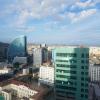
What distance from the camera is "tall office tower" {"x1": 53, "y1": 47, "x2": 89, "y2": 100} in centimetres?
1256

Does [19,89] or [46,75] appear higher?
[46,75]

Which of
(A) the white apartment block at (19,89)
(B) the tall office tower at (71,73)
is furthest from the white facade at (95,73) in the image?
(B) the tall office tower at (71,73)

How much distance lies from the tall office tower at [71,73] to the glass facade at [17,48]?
32458 mm

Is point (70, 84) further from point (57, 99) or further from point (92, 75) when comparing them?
point (92, 75)

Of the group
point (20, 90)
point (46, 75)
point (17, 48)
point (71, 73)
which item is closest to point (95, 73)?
point (46, 75)

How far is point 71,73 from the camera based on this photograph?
42.4 feet

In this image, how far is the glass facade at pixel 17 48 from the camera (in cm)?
4525

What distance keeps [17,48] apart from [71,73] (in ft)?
112

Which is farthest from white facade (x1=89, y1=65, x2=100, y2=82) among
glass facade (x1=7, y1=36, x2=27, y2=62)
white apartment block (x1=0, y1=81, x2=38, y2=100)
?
glass facade (x1=7, y1=36, x2=27, y2=62)

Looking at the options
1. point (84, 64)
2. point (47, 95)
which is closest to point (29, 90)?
point (47, 95)

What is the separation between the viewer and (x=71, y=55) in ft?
42.6

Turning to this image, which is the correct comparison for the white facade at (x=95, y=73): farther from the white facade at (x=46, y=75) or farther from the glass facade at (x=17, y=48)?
the glass facade at (x=17, y=48)

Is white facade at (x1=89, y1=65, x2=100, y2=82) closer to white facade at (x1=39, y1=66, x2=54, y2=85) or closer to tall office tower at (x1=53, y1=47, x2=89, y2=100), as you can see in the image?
white facade at (x1=39, y1=66, x2=54, y2=85)

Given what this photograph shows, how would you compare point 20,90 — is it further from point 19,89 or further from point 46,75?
point 46,75
